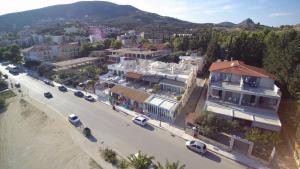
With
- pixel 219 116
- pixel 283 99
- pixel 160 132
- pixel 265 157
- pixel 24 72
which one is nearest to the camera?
pixel 265 157

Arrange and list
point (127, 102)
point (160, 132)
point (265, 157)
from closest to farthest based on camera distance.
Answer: point (265, 157), point (160, 132), point (127, 102)

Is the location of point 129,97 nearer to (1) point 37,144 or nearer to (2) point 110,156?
(2) point 110,156

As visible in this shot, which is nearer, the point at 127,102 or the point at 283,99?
the point at 283,99

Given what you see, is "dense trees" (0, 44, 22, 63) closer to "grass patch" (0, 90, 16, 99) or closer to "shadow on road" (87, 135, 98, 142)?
"grass patch" (0, 90, 16, 99)

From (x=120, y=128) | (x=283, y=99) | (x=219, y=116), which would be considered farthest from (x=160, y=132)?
(x=283, y=99)

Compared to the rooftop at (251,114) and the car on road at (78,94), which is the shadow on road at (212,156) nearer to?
the rooftop at (251,114)

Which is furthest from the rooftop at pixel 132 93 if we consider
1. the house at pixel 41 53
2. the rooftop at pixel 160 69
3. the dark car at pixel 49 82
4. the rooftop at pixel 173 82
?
the house at pixel 41 53

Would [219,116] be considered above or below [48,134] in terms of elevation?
above

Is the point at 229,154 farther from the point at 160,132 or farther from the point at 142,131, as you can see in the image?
the point at 142,131
